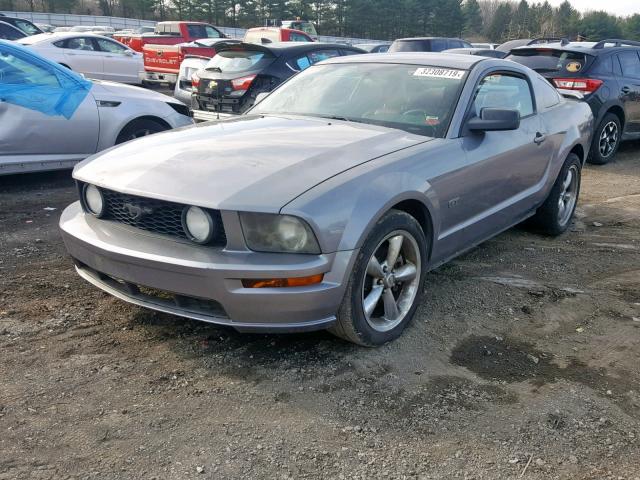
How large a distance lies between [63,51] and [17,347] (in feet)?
42.4

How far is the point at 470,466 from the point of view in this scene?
2502 millimetres

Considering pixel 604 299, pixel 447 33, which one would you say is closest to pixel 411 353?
pixel 604 299

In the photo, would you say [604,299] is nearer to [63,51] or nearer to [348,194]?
[348,194]

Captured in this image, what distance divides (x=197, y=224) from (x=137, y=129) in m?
Answer: 4.29

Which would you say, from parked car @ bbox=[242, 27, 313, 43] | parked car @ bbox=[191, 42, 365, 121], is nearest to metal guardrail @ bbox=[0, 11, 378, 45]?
parked car @ bbox=[242, 27, 313, 43]

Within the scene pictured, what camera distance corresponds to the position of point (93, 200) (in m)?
3.47

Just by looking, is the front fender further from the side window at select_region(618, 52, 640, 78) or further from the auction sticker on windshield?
the side window at select_region(618, 52, 640, 78)

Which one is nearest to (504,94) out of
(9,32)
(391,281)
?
(391,281)

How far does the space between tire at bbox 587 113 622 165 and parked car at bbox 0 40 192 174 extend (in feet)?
20.1

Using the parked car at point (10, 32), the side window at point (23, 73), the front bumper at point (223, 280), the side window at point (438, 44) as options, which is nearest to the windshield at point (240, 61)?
the side window at point (23, 73)

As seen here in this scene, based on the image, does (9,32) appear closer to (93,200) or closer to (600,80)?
(600,80)

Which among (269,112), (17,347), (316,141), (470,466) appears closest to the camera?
(470,466)

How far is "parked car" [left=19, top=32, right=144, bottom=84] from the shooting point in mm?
14273

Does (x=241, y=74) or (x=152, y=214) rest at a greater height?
(x=241, y=74)
